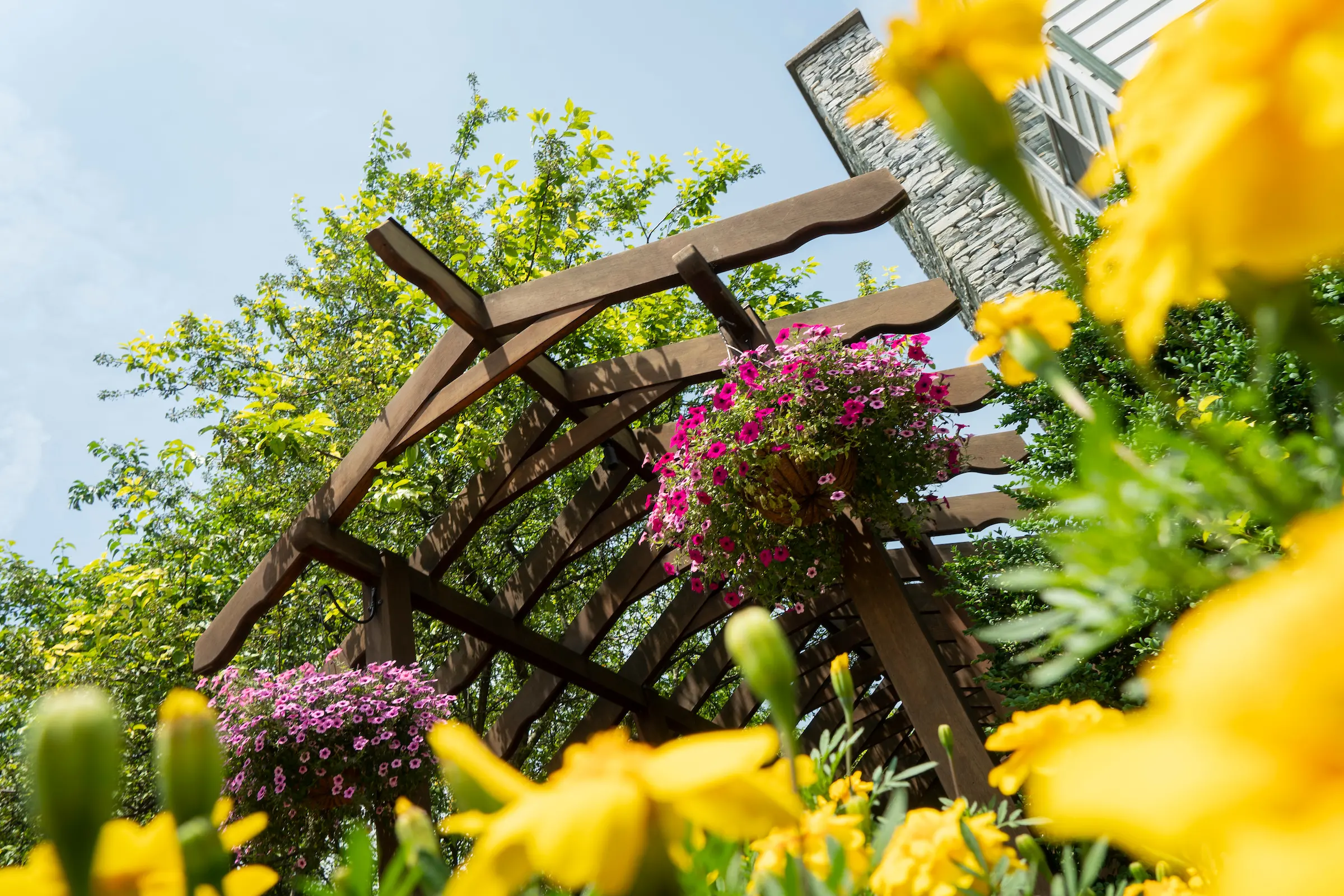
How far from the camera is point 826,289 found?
299 inches

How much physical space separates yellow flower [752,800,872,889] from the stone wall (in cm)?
363

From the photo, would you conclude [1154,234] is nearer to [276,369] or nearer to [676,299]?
[676,299]

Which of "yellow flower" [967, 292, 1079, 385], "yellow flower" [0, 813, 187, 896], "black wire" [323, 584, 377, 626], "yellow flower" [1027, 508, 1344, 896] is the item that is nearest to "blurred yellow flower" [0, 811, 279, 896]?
"yellow flower" [0, 813, 187, 896]

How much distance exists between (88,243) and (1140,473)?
13.9m

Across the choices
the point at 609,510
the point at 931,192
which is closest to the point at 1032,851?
the point at 609,510

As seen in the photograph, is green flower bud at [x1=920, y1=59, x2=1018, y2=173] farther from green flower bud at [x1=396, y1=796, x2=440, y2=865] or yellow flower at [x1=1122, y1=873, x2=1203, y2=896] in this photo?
yellow flower at [x1=1122, y1=873, x2=1203, y2=896]

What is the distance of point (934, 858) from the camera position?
0.71 meters

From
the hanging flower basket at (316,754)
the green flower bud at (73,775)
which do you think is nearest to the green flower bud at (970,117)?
the green flower bud at (73,775)

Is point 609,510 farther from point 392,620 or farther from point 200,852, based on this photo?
point 200,852

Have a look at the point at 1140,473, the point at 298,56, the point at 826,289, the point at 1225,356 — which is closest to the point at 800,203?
the point at 1225,356

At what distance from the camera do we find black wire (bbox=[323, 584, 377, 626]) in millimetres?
3988

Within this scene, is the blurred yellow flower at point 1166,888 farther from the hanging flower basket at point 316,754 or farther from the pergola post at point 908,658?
the hanging flower basket at point 316,754

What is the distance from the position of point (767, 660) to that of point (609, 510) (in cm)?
412

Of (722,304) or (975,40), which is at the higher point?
(722,304)
